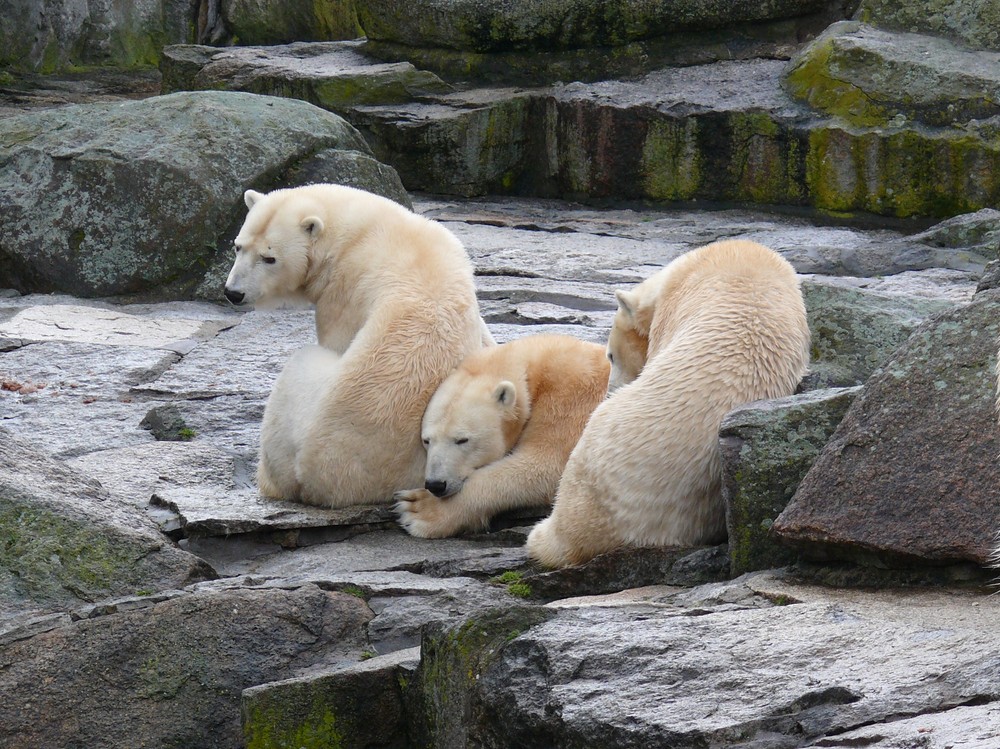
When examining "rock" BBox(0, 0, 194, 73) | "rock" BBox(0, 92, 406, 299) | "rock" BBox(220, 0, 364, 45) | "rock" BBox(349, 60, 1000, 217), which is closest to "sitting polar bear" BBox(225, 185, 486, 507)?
"rock" BBox(0, 92, 406, 299)

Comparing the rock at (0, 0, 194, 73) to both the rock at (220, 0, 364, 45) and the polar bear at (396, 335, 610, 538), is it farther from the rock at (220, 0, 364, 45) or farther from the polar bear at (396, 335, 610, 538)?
the polar bear at (396, 335, 610, 538)

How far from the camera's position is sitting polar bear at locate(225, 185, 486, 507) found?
4.51 metres

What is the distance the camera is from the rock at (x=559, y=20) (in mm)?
9672

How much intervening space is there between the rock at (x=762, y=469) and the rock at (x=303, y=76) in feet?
23.0

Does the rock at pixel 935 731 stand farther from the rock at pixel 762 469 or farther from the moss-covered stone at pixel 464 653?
the rock at pixel 762 469

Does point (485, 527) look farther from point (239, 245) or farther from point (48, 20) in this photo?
point (48, 20)

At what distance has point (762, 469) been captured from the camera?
3414 millimetres

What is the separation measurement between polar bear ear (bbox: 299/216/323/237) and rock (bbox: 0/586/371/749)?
1559mm

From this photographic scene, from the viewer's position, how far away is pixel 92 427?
537 cm

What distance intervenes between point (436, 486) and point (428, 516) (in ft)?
0.39

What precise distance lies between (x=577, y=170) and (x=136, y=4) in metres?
8.77

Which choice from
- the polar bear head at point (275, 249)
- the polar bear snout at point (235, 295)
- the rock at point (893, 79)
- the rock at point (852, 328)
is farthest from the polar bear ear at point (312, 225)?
the rock at point (893, 79)

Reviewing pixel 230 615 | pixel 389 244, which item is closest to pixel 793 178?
pixel 389 244

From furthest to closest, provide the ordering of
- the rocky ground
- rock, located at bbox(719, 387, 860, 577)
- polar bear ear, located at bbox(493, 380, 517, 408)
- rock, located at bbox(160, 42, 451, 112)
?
rock, located at bbox(160, 42, 451, 112)
polar bear ear, located at bbox(493, 380, 517, 408)
rock, located at bbox(719, 387, 860, 577)
the rocky ground
